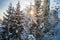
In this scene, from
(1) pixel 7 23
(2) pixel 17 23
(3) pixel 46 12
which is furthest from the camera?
(3) pixel 46 12

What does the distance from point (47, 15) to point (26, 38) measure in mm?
823

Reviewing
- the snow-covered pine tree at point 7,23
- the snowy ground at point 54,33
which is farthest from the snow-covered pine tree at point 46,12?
the snow-covered pine tree at point 7,23

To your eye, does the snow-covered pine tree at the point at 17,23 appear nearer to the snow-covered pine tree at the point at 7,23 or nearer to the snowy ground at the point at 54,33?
the snow-covered pine tree at the point at 7,23

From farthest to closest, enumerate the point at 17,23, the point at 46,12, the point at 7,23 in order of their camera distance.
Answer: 1. the point at 46,12
2. the point at 17,23
3. the point at 7,23

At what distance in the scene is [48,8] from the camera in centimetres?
483

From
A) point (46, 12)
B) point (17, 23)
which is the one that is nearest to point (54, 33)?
point (46, 12)

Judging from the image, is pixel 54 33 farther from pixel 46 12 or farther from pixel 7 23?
pixel 7 23

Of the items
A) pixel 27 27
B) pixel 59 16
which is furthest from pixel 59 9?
pixel 27 27

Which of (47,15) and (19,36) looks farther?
(47,15)

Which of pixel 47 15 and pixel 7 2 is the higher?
pixel 7 2

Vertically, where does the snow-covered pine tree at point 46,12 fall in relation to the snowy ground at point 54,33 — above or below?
above

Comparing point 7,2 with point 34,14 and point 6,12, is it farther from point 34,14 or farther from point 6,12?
point 34,14

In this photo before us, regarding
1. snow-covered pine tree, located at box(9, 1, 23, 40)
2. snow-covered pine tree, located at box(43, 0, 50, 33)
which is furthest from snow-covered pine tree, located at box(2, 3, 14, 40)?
snow-covered pine tree, located at box(43, 0, 50, 33)

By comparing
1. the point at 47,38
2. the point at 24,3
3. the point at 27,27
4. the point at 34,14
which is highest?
the point at 24,3
